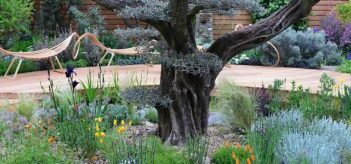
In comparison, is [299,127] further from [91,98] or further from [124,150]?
[91,98]

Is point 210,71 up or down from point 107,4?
down

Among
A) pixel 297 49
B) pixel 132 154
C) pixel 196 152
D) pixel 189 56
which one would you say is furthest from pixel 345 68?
pixel 132 154

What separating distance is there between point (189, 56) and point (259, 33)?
2.22ft

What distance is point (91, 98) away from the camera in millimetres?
5992

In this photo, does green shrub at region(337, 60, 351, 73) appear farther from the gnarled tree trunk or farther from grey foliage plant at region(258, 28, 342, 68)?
the gnarled tree trunk

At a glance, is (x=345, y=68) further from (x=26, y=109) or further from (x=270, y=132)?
(x=270, y=132)

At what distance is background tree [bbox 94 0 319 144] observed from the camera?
439 centimetres

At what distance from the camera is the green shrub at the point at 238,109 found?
5.23 meters

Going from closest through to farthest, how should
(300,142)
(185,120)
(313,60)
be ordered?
(300,142) < (185,120) < (313,60)

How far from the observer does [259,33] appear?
4777mm

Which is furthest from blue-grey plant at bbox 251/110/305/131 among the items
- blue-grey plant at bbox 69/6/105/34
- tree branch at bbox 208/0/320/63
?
blue-grey plant at bbox 69/6/105/34

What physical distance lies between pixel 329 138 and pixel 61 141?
1940mm

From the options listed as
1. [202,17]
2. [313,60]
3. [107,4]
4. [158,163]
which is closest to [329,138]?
[158,163]

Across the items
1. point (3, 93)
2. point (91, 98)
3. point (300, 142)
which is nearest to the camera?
point (300, 142)
